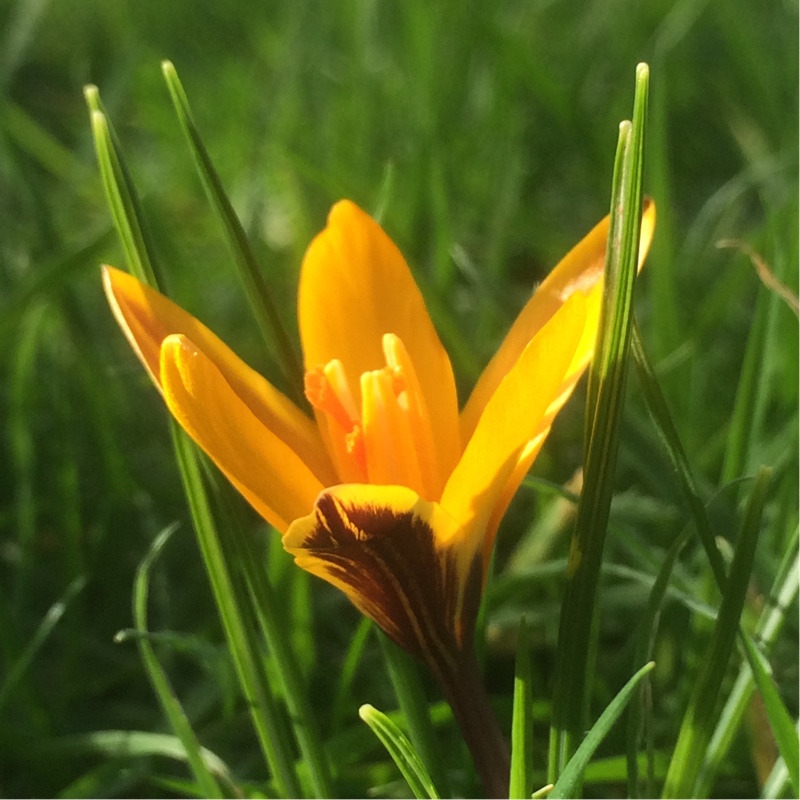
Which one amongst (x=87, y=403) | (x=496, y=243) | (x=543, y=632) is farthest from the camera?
(x=496, y=243)

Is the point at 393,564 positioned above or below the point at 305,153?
below

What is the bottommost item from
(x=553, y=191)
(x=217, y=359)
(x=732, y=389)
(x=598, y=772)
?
(x=598, y=772)

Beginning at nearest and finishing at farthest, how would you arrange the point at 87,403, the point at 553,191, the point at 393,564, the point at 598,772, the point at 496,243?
the point at 393,564 → the point at 598,772 → the point at 87,403 → the point at 496,243 → the point at 553,191

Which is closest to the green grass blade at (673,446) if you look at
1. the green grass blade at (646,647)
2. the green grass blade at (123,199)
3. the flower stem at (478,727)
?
the green grass blade at (646,647)

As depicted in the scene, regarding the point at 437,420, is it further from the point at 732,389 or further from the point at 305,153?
the point at 305,153

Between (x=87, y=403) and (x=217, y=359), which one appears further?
(x=87, y=403)

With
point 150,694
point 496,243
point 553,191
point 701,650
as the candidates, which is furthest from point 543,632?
point 553,191
